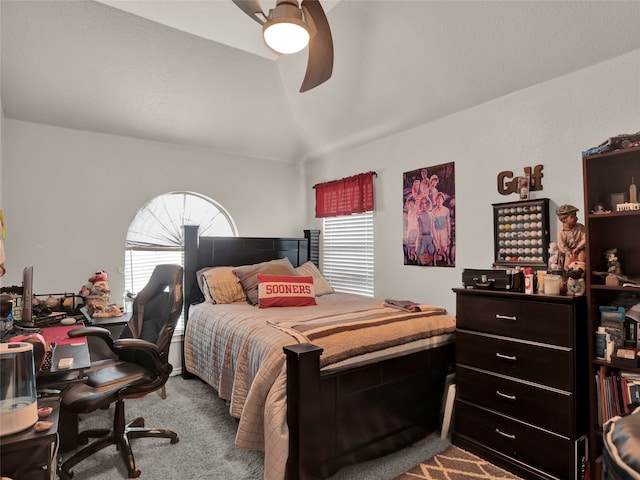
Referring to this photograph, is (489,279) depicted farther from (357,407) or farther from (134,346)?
(134,346)

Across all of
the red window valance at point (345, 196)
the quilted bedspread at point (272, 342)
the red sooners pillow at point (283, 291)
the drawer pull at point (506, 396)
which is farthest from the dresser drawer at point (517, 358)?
the red window valance at point (345, 196)

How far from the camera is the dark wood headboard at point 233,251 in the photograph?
3729 millimetres

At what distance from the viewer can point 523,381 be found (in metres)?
2.08

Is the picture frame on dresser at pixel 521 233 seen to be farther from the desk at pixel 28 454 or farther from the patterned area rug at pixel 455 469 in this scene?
the desk at pixel 28 454

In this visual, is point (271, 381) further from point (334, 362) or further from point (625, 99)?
point (625, 99)

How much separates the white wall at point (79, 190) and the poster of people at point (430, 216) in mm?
2050

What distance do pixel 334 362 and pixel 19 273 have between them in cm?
286

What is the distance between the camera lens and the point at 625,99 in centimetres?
221

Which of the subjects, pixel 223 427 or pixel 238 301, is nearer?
pixel 223 427

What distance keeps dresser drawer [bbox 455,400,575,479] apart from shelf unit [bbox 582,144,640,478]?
139 millimetres

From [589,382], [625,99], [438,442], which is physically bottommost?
[438,442]

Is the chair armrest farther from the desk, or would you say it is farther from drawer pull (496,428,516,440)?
drawer pull (496,428,516,440)

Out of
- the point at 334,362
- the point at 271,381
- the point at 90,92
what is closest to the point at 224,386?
the point at 271,381

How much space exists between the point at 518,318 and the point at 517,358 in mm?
223
